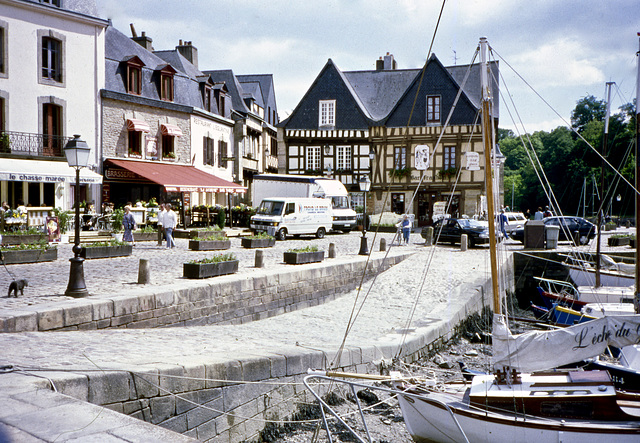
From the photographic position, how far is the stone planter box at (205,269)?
1078cm

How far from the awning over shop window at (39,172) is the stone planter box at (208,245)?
5.71 m

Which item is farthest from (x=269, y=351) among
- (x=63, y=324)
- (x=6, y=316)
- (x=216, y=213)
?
(x=216, y=213)

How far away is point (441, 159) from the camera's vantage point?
32.4 metres

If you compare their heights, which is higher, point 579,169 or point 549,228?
point 579,169

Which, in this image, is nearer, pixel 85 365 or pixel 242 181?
pixel 85 365

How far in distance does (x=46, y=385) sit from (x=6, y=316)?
2.81 meters

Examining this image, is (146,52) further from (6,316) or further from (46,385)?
(46,385)

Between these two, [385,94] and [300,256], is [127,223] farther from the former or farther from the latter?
[385,94]

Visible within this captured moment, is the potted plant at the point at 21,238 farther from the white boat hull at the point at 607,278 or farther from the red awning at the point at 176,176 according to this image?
the white boat hull at the point at 607,278

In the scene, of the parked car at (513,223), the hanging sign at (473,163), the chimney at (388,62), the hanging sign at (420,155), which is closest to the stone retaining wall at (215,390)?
the hanging sign at (473,163)

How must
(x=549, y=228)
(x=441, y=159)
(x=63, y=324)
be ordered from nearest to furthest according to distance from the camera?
1. (x=63, y=324)
2. (x=549, y=228)
3. (x=441, y=159)

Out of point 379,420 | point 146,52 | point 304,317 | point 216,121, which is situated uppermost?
point 146,52

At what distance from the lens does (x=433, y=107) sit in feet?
108

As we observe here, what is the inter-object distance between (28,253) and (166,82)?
15.5 metres
